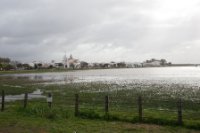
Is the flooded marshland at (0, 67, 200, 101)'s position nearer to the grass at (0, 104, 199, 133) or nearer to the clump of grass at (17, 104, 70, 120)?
the grass at (0, 104, 199, 133)

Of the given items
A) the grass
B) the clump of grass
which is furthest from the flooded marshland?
the clump of grass

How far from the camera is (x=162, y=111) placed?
74.2ft

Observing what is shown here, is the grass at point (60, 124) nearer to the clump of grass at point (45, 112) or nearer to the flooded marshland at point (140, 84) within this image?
the clump of grass at point (45, 112)

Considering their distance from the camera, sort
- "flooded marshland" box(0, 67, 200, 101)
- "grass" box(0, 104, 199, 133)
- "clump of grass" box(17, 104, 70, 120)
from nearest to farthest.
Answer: "grass" box(0, 104, 199, 133)
"clump of grass" box(17, 104, 70, 120)
"flooded marshland" box(0, 67, 200, 101)

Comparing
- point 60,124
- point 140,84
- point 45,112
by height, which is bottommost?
point 140,84

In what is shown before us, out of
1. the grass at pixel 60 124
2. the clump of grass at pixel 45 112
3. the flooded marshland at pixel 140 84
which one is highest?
the clump of grass at pixel 45 112

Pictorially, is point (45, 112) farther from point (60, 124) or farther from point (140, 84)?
point (140, 84)

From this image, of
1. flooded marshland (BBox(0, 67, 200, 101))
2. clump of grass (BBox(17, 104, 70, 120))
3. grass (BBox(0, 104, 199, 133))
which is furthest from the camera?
flooded marshland (BBox(0, 67, 200, 101))

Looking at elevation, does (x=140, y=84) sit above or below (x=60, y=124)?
below

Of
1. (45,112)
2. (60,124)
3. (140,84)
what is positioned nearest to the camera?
(60,124)

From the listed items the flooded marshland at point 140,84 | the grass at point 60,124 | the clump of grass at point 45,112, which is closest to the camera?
the grass at point 60,124

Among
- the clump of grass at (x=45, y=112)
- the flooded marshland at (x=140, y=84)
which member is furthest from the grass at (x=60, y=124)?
the flooded marshland at (x=140, y=84)

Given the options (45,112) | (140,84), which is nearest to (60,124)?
(45,112)

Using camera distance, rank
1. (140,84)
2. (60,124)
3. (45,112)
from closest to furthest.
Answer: (60,124) → (45,112) → (140,84)
